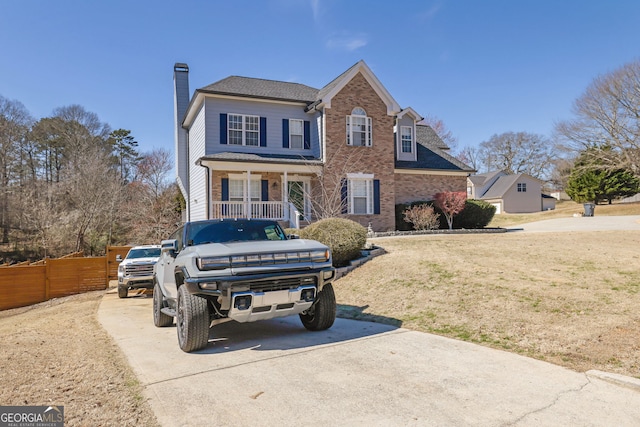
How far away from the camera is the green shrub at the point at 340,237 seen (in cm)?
1165

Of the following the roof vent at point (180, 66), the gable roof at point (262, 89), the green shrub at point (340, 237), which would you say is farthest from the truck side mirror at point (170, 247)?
the roof vent at point (180, 66)

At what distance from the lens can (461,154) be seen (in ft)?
191

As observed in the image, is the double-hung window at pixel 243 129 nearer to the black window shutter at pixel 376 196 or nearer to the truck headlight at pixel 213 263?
the black window shutter at pixel 376 196

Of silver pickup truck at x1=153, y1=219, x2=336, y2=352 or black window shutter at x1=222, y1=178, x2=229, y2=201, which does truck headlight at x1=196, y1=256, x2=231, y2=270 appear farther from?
black window shutter at x1=222, y1=178, x2=229, y2=201

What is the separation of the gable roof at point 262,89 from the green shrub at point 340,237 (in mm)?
9853

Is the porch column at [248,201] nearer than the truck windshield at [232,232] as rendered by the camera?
No

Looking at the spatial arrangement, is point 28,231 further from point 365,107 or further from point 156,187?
point 365,107

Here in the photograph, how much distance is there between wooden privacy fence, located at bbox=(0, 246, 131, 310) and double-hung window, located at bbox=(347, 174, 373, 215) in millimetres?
11434

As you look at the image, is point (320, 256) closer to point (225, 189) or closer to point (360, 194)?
point (225, 189)

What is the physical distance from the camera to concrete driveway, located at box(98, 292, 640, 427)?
133 inches

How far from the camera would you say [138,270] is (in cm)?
1400

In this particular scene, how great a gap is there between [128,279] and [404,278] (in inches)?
381

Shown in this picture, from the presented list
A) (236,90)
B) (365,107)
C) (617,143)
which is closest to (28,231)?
(236,90)

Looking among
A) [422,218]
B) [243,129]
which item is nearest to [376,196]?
[422,218]
